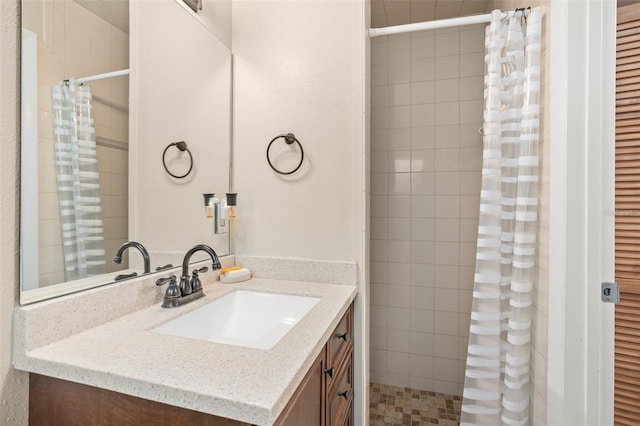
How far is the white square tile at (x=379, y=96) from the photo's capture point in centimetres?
222

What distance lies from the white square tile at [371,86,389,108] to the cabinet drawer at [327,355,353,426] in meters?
1.73

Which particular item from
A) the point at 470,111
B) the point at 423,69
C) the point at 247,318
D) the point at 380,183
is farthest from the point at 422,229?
the point at 247,318

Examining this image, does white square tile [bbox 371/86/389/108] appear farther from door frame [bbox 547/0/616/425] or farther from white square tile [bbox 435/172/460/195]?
door frame [bbox 547/0/616/425]

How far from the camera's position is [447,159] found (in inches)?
82.9

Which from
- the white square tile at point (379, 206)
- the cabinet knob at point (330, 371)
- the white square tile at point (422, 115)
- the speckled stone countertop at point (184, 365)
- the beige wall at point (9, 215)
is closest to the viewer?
the speckled stone countertop at point (184, 365)

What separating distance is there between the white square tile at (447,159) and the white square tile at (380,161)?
0.34 m

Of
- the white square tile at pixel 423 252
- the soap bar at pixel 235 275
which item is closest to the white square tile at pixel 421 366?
the white square tile at pixel 423 252

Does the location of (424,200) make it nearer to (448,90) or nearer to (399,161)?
(399,161)

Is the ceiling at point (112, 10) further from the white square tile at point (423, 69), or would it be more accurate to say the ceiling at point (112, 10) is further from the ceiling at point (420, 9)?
the white square tile at point (423, 69)

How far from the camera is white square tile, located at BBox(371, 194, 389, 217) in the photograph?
2.23 metres

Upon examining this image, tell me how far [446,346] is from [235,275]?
5.27 ft

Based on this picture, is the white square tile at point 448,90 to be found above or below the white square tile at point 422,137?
above

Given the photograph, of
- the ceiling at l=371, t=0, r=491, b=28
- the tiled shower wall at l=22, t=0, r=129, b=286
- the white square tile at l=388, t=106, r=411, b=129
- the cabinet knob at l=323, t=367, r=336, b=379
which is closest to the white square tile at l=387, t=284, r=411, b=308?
the white square tile at l=388, t=106, r=411, b=129

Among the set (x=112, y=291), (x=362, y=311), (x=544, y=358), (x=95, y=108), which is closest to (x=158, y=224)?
(x=112, y=291)
